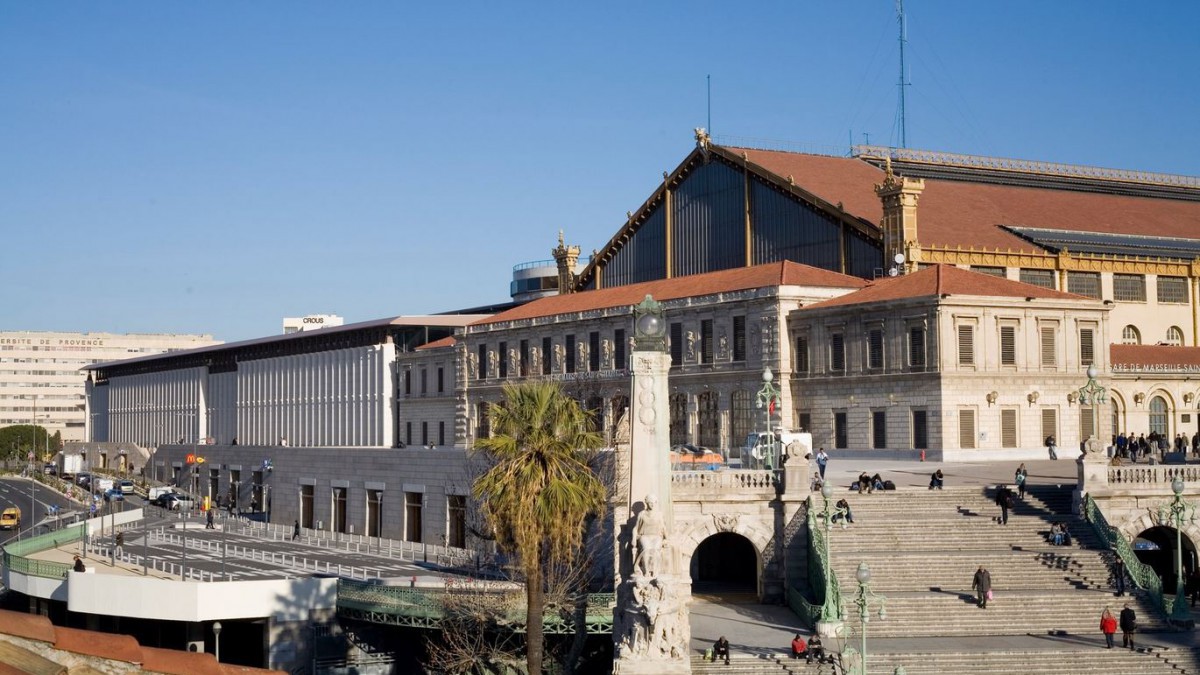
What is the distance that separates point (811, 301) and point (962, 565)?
31819 millimetres

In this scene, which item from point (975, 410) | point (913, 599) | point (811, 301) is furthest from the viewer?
point (811, 301)

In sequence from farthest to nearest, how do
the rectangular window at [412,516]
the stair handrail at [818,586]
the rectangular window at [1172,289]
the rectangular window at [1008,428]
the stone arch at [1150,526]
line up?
the rectangular window at [1172,289] → the rectangular window at [412,516] → the rectangular window at [1008,428] → the stone arch at [1150,526] → the stair handrail at [818,586]

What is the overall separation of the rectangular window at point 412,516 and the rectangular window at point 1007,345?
27.6 meters

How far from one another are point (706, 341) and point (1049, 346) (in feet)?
60.3

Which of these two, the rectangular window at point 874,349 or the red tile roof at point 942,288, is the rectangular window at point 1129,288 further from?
the rectangular window at point 874,349

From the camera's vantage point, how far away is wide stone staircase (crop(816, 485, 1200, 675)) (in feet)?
134

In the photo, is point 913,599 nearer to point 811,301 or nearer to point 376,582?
point 376,582

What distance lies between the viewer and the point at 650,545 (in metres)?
36.3

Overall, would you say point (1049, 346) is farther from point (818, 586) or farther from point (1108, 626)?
point (1108, 626)

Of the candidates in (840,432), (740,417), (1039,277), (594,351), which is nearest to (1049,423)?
(840,432)

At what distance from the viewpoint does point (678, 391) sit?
274ft

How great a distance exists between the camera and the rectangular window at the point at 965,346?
69.2 metres

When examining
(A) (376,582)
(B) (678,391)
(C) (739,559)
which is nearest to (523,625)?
(A) (376,582)

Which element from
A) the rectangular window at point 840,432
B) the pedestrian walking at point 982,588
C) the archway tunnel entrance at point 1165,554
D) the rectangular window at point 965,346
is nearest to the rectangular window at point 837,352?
the rectangular window at point 840,432
